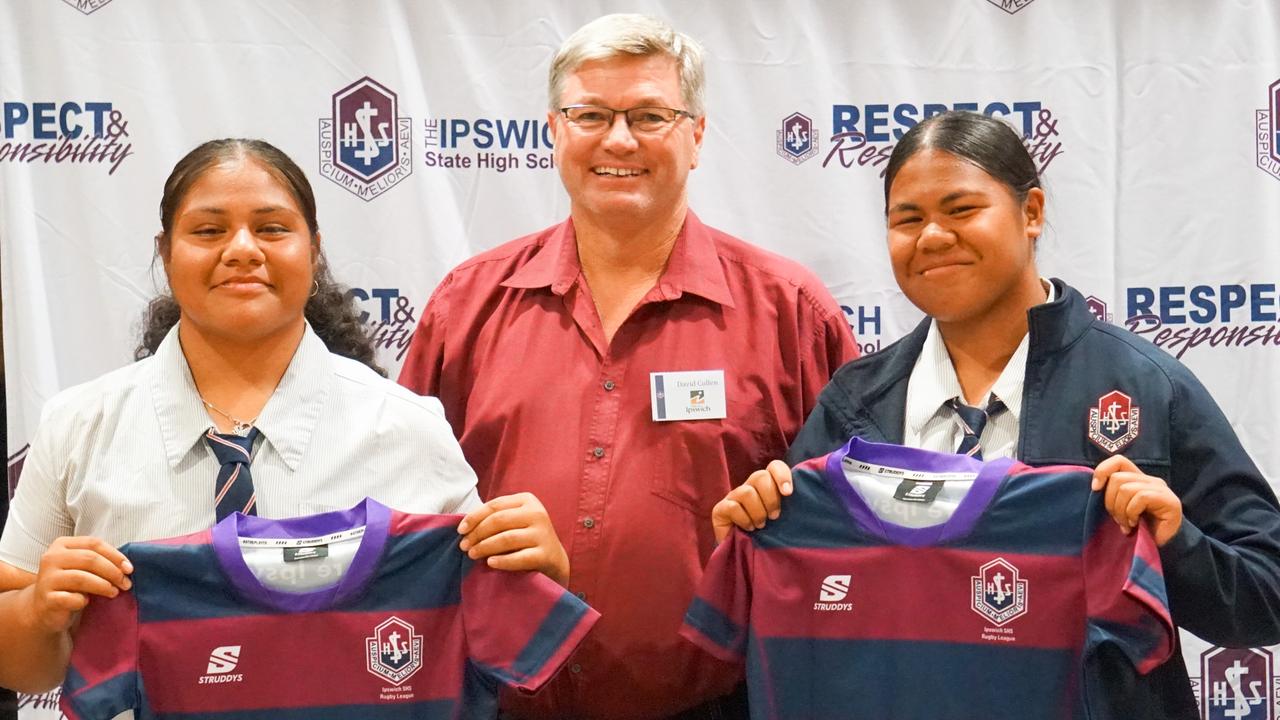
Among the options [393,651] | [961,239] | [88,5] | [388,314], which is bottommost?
[393,651]

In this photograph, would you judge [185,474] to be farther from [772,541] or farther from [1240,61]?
[1240,61]

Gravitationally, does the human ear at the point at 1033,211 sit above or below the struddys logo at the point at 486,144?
below

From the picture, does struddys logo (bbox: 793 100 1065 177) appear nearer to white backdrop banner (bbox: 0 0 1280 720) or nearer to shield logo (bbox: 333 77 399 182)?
white backdrop banner (bbox: 0 0 1280 720)

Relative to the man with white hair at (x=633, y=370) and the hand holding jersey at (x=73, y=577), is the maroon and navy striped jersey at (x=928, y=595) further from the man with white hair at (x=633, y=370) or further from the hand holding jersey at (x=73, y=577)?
the hand holding jersey at (x=73, y=577)

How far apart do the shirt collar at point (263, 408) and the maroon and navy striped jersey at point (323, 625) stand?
150mm

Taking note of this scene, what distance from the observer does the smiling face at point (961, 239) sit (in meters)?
1.96

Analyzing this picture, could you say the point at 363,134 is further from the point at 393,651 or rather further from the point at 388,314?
the point at 393,651

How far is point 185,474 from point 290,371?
0.24 m

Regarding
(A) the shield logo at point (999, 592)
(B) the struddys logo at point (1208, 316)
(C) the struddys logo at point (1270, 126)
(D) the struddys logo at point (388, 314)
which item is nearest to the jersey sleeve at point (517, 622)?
(A) the shield logo at point (999, 592)

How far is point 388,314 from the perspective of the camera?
316 cm

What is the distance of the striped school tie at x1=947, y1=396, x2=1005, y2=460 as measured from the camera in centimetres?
197

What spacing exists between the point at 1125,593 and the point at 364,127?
7.20 ft

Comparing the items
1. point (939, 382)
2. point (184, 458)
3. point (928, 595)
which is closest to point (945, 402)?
point (939, 382)

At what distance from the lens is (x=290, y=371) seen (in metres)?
2.01
